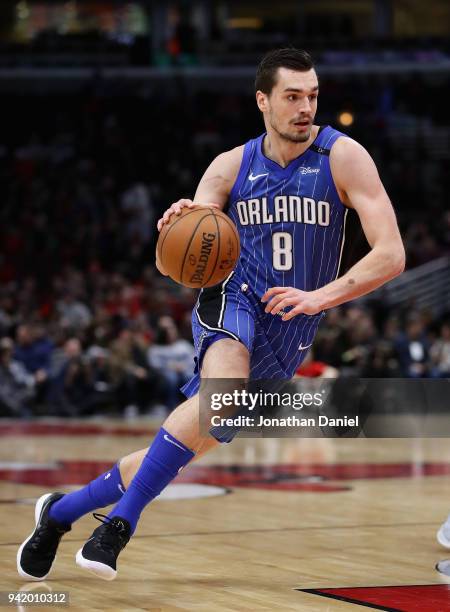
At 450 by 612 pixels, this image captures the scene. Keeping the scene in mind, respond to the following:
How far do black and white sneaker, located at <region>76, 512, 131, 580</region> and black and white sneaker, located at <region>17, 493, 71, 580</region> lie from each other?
0.42 metres

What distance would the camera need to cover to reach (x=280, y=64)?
15.6ft

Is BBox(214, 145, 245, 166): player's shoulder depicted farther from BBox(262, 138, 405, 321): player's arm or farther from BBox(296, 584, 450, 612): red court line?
BBox(296, 584, 450, 612): red court line

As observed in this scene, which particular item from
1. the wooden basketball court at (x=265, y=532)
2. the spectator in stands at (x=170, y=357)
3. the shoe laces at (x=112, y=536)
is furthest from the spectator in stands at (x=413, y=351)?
the shoe laces at (x=112, y=536)

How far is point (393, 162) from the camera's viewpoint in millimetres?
23672

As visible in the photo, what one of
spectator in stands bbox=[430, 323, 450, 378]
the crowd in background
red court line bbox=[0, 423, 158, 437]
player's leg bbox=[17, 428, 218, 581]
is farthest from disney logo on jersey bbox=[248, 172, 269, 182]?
spectator in stands bbox=[430, 323, 450, 378]

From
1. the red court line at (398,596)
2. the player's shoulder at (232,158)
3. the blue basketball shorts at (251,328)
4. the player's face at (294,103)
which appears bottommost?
the red court line at (398,596)

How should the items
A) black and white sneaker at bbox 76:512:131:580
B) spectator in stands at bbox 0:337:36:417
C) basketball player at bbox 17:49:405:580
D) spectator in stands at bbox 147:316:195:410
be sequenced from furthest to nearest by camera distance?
spectator in stands at bbox 147:316:195:410 < spectator in stands at bbox 0:337:36:417 < basketball player at bbox 17:49:405:580 < black and white sneaker at bbox 76:512:131:580

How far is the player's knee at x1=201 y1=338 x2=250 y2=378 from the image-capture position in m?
4.52

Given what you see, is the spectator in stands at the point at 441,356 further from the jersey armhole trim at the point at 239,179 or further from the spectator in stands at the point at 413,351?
the jersey armhole trim at the point at 239,179

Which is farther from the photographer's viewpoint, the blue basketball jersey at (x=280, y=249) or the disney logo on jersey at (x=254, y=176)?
the disney logo on jersey at (x=254, y=176)

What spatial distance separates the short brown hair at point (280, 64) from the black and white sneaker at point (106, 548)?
→ 1780 millimetres

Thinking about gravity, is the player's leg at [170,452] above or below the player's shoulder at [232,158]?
below

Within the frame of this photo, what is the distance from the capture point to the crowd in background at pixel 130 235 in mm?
16094

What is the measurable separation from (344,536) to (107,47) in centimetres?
2096
